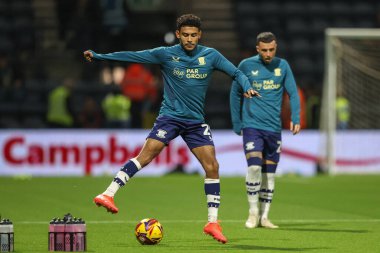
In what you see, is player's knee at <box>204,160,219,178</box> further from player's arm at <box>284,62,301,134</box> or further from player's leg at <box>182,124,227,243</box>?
player's arm at <box>284,62,301,134</box>

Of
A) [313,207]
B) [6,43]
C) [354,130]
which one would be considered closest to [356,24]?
[354,130]

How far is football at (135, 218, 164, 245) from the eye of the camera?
31.6 feet

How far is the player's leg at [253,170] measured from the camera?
11.7 metres

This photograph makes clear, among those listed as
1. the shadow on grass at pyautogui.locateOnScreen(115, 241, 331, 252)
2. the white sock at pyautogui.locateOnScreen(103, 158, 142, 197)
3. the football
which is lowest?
the shadow on grass at pyautogui.locateOnScreen(115, 241, 331, 252)

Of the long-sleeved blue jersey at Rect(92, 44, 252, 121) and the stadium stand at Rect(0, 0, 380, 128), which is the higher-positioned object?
the stadium stand at Rect(0, 0, 380, 128)

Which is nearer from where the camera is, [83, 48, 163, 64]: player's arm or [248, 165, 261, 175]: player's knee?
[83, 48, 163, 64]: player's arm

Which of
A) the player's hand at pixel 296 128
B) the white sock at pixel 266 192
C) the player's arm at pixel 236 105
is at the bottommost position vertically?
the white sock at pixel 266 192

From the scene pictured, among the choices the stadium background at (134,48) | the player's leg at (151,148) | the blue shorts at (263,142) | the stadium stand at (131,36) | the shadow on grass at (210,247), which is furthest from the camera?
the stadium stand at (131,36)

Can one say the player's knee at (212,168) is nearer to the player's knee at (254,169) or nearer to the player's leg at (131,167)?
the player's leg at (131,167)

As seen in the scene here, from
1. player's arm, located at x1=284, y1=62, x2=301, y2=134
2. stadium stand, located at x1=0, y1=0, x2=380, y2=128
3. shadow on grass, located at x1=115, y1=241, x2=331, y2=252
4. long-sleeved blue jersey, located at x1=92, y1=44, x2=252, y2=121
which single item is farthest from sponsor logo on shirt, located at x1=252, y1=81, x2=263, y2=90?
stadium stand, located at x1=0, y1=0, x2=380, y2=128

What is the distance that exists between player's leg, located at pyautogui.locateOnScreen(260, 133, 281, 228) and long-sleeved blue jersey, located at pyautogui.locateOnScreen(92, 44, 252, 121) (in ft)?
6.81

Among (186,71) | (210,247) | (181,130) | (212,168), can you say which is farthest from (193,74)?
(210,247)

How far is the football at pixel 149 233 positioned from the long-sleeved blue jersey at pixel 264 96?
2.50 m

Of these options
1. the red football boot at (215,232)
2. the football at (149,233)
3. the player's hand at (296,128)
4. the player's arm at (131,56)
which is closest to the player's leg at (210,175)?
the red football boot at (215,232)
